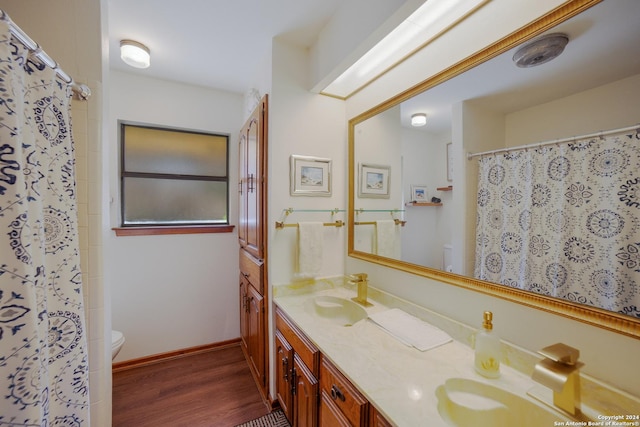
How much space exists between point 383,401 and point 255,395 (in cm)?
150

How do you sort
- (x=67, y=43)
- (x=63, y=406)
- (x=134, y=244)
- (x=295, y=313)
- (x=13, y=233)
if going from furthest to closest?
(x=134, y=244) < (x=295, y=313) < (x=67, y=43) < (x=63, y=406) < (x=13, y=233)

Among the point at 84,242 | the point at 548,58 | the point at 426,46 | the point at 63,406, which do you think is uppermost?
the point at 426,46

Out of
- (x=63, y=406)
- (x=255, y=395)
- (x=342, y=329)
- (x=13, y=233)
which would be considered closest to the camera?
(x=13, y=233)

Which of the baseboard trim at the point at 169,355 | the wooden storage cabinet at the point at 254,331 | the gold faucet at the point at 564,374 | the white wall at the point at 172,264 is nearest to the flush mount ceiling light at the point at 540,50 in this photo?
the gold faucet at the point at 564,374

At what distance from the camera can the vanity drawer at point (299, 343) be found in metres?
1.09

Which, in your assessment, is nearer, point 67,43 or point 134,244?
point 67,43

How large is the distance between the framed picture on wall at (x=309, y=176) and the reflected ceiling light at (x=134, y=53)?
1.28 metres

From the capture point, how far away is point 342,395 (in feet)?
2.96

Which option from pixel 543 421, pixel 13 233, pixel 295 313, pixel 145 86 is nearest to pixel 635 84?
pixel 543 421

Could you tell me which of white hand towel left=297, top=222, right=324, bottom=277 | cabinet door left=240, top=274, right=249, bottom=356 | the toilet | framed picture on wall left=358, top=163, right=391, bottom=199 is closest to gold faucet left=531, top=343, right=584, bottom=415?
framed picture on wall left=358, top=163, right=391, bottom=199

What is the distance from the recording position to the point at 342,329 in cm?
120

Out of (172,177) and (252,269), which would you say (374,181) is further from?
(172,177)

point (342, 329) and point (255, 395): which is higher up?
point (342, 329)

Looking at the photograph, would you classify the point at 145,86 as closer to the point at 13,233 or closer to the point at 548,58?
the point at 13,233
